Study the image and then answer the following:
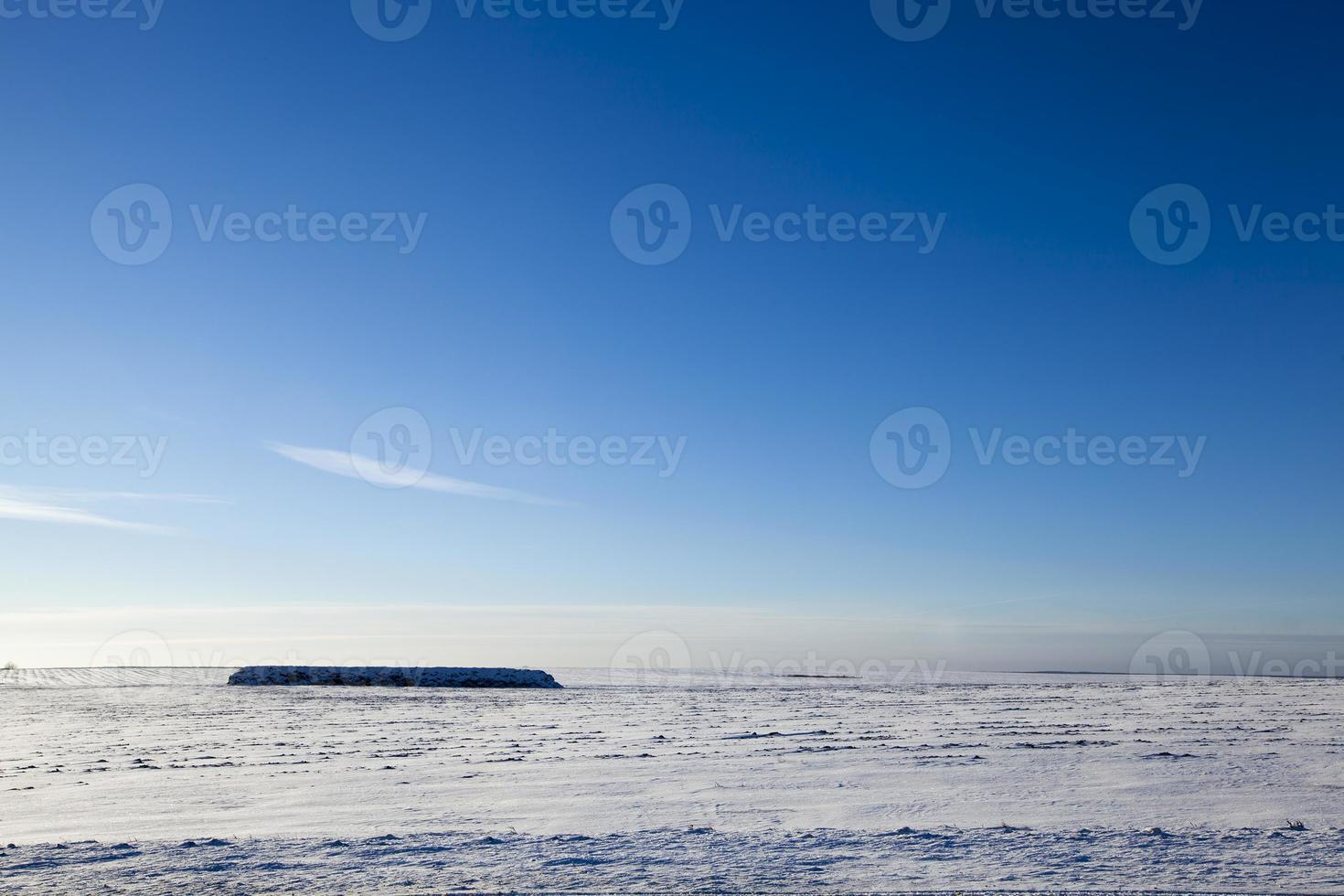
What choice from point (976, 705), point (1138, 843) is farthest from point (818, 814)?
point (976, 705)

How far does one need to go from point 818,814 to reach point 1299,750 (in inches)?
409

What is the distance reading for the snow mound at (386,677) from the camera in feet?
138

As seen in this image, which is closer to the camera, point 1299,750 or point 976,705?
point 1299,750

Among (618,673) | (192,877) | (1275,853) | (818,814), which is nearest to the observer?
(192,877)

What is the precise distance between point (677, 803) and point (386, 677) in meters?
36.3

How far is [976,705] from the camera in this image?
26078mm

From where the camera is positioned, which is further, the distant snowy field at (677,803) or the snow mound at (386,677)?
the snow mound at (386,677)

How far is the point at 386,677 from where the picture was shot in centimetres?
4319

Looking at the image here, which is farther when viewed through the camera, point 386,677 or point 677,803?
point 386,677

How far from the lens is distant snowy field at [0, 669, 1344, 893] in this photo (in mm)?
7348

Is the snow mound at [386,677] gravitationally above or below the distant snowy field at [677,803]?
below

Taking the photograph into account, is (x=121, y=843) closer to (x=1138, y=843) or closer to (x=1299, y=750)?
(x=1138, y=843)

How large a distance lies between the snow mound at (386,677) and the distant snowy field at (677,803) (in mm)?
19749

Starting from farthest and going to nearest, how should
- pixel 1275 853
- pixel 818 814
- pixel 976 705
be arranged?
pixel 976 705, pixel 818 814, pixel 1275 853
